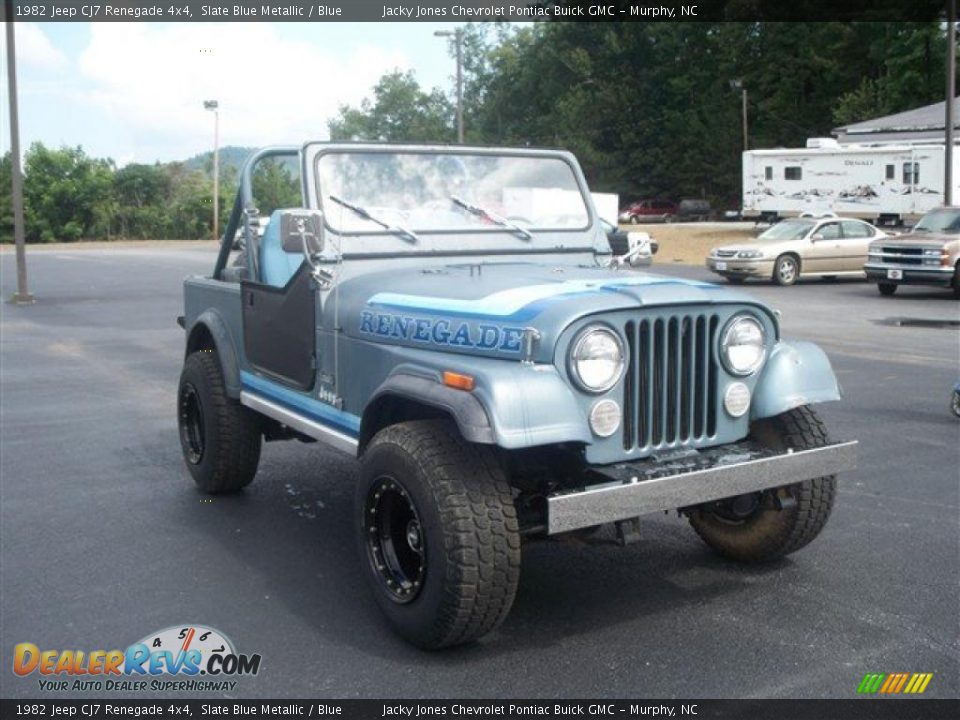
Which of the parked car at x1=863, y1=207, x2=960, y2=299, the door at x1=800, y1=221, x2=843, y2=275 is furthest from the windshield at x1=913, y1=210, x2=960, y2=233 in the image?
the door at x1=800, y1=221, x2=843, y2=275

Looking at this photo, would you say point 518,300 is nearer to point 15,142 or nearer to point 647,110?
point 15,142

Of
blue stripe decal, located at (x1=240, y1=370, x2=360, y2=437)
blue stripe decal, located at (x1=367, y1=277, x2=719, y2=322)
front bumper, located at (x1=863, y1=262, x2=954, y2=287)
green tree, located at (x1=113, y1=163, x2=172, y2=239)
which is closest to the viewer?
blue stripe decal, located at (x1=367, y1=277, x2=719, y2=322)

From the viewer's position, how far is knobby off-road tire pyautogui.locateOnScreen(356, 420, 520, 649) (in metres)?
3.93

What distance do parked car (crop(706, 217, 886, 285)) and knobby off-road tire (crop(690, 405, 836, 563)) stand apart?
1801 cm

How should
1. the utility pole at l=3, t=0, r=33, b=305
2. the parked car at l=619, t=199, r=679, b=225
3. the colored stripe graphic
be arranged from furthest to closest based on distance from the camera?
the parked car at l=619, t=199, r=679, b=225
the utility pole at l=3, t=0, r=33, b=305
the colored stripe graphic

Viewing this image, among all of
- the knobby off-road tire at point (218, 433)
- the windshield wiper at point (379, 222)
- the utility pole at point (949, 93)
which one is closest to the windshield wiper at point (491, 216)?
the windshield wiper at point (379, 222)

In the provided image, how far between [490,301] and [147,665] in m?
1.92

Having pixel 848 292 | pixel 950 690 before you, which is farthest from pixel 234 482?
pixel 848 292

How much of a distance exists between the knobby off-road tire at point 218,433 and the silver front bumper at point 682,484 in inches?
111

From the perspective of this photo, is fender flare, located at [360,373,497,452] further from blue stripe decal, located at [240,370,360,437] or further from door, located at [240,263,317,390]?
door, located at [240,263,317,390]

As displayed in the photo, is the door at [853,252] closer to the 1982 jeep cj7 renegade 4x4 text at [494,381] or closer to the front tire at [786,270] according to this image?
the front tire at [786,270]
